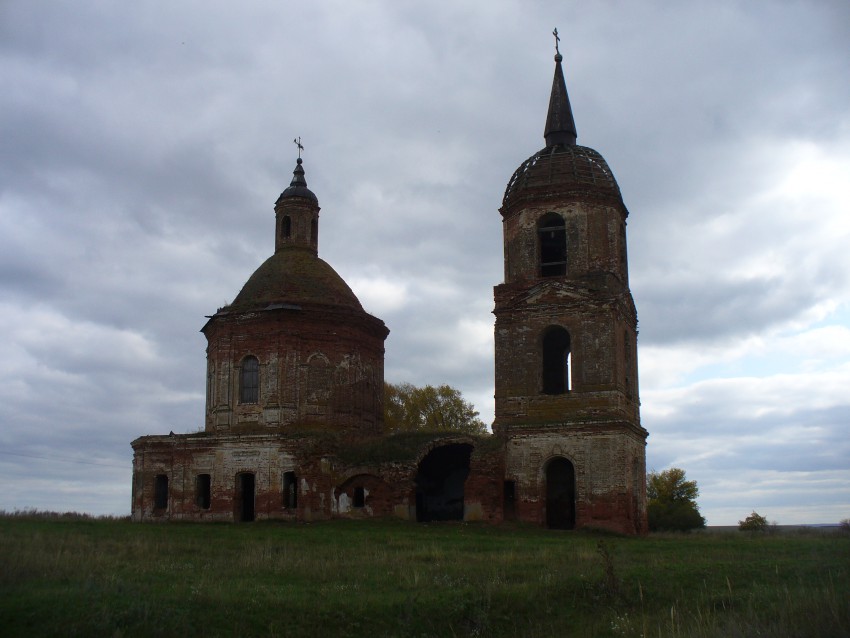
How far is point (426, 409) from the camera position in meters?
46.8

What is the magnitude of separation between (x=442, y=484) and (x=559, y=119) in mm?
13590

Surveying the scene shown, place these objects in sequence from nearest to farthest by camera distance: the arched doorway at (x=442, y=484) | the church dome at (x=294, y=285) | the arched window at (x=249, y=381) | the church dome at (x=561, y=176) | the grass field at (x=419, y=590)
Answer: the grass field at (x=419, y=590)
the church dome at (x=561, y=176)
the arched doorway at (x=442, y=484)
the arched window at (x=249, y=381)
the church dome at (x=294, y=285)

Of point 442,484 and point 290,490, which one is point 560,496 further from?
point 290,490

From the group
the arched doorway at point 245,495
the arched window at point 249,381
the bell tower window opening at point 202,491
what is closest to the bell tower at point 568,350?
the arched window at point 249,381

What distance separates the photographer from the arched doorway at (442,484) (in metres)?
32.2

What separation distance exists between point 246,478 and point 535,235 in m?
13.1

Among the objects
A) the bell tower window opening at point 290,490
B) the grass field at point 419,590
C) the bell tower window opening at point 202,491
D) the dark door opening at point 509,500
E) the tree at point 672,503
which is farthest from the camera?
the tree at point 672,503

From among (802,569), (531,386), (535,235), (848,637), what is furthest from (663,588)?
(535,235)

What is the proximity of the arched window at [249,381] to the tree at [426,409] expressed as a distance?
13.6 m

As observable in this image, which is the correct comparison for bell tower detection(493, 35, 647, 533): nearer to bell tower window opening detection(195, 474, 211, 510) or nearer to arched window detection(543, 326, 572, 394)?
arched window detection(543, 326, 572, 394)

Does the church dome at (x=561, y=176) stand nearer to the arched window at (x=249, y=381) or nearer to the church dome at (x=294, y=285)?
the church dome at (x=294, y=285)

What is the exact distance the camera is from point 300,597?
1363 centimetres

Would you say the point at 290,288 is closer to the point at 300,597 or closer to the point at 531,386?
the point at 531,386

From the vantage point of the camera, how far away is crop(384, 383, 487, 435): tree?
45938 millimetres
